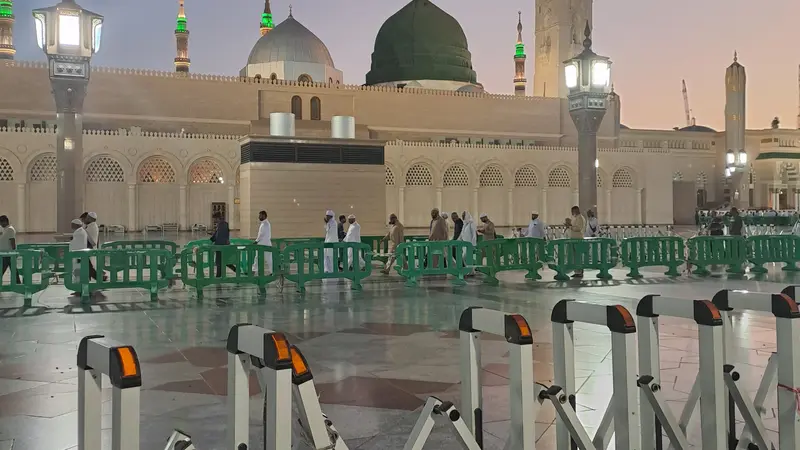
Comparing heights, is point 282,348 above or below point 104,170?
below

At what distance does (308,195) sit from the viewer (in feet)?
58.4

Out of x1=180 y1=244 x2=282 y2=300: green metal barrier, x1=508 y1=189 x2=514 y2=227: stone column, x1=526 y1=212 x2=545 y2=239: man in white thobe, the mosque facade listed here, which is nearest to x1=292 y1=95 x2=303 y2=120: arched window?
the mosque facade

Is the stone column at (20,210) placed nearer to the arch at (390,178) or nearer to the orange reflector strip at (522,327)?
the arch at (390,178)

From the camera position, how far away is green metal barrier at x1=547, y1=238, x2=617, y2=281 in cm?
1263

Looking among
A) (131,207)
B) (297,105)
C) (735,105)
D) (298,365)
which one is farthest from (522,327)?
(735,105)

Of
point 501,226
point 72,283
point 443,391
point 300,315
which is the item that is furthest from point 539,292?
point 501,226

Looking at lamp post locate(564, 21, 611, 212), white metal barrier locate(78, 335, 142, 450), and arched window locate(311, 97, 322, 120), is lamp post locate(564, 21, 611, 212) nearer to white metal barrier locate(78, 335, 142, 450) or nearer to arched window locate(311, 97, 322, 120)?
white metal barrier locate(78, 335, 142, 450)

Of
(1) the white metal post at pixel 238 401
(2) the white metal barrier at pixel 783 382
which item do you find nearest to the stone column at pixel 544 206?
(2) the white metal barrier at pixel 783 382

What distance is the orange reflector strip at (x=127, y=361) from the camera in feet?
7.82

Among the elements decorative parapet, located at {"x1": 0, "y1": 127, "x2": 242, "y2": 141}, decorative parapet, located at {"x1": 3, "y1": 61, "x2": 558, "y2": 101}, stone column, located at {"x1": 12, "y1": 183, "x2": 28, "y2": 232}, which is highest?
decorative parapet, located at {"x1": 3, "y1": 61, "x2": 558, "y2": 101}

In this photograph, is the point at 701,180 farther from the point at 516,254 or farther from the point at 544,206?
the point at 516,254

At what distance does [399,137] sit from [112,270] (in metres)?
32.9

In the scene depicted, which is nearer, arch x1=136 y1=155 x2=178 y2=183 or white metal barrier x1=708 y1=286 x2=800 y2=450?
white metal barrier x1=708 y1=286 x2=800 y2=450

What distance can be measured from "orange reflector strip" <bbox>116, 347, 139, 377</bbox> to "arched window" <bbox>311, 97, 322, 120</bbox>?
3874 centimetres
